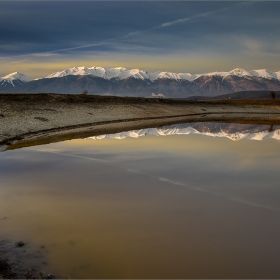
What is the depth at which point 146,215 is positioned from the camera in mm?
10844

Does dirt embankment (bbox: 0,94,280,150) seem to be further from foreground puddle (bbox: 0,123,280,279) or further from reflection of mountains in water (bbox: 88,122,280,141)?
foreground puddle (bbox: 0,123,280,279)

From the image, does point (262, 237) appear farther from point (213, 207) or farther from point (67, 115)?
point (67, 115)

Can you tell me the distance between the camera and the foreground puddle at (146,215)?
8.11 m

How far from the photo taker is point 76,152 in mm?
22953

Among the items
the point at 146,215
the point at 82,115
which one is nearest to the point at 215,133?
the point at 82,115

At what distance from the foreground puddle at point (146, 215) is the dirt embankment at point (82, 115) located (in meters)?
11.7

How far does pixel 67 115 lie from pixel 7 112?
808 centimetres

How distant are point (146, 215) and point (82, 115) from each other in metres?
37.8

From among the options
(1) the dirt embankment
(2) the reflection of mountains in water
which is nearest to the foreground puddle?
(2) the reflection of mountains in water

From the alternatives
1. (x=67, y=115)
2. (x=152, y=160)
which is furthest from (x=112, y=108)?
(x=152, y=160)

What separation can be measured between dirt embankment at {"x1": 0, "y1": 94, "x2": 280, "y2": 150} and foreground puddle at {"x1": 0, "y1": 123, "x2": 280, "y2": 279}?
1172 centimetres

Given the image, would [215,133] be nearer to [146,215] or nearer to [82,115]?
[82,115]

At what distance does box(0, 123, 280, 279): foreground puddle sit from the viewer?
8.11m

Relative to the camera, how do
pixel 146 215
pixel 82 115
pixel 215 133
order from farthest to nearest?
pixel 82 115 < pixel 215 133 < pixel 146 215
